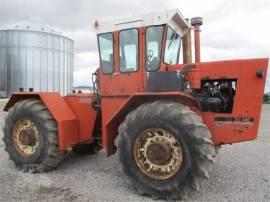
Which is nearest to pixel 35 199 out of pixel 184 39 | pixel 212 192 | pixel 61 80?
pixel 212 192

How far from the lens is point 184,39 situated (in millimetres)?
6746

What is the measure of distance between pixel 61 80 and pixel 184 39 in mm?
11580

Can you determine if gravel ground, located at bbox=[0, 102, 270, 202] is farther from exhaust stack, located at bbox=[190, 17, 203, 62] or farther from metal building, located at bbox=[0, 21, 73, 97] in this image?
metal building, located at bbox=[0, 21, 73, 97]

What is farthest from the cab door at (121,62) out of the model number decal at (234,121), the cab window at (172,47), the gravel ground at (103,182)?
the gravel ground at (103,182)

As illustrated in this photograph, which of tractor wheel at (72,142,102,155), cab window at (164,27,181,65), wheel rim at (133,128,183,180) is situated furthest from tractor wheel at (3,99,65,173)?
cab window at (164,27,181,65)

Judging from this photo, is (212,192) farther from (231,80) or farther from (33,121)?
(33,121)

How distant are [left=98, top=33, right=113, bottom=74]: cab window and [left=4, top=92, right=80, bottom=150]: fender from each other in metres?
1.26

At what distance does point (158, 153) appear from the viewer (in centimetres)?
509

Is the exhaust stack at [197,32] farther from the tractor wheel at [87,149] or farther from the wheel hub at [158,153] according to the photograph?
the tractor wheel at [87,149]

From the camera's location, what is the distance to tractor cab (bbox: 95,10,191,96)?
5723 millimetres

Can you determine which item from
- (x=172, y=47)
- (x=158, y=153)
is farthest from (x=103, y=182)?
(x=172, y=47)

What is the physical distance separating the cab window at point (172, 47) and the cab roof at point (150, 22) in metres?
0.10

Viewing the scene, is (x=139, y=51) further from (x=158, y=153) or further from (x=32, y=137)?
(x=32, y=137)

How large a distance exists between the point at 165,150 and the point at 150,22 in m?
2.27
